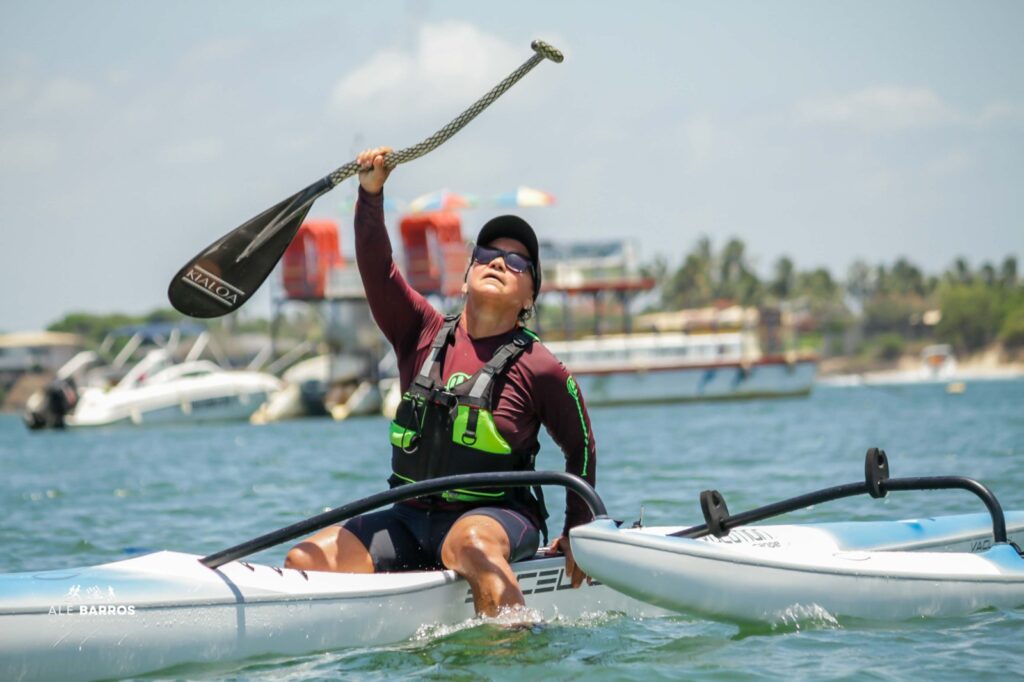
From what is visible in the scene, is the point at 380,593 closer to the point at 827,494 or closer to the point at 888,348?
the point at 827,494

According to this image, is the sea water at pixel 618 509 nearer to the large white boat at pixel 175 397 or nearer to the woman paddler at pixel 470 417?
the woman paddler at pixel 470 417

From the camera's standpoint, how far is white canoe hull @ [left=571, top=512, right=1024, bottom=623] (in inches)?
186

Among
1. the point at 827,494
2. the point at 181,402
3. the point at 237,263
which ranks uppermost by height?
the point at 237,263

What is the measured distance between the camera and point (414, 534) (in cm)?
520

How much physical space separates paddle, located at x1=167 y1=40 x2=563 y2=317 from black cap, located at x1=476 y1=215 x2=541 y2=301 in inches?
22.0

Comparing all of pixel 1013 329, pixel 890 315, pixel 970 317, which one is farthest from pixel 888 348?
pixel 1013 329

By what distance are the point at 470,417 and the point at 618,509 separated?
5.28m

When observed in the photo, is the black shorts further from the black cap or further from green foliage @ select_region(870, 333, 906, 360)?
green foliage @ select_region(870, 333, 906, 360)

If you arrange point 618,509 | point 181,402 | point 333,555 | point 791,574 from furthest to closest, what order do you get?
point 181,402 < point 618,509 < point 333,555 < point 791,574

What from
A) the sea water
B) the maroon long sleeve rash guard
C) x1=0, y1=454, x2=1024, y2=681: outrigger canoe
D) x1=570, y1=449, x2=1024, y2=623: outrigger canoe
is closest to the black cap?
the maroon long sleeve rash guard

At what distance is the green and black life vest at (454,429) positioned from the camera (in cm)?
499

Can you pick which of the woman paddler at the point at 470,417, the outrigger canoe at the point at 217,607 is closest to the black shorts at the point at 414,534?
the woman paddler at the point at 470,417

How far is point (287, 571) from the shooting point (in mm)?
4918

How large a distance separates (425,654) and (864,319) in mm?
141111
